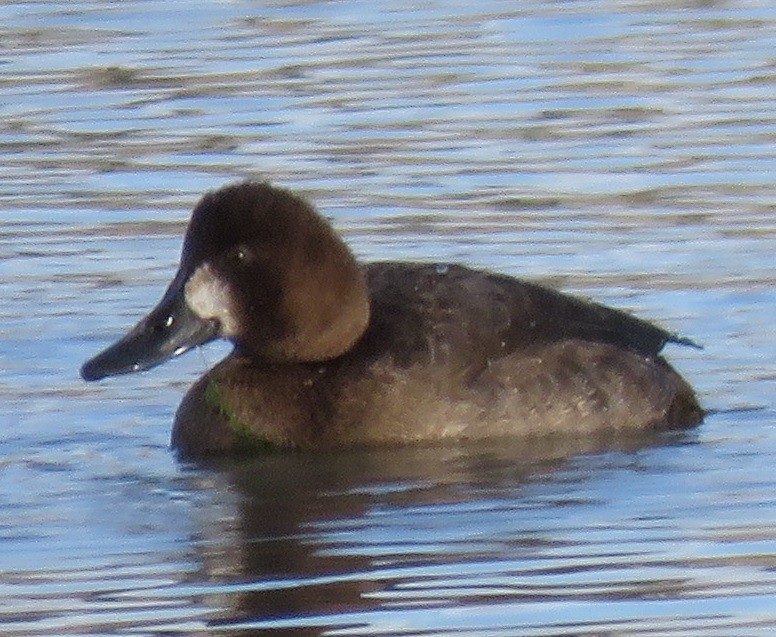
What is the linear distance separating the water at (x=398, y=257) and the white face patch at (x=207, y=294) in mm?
549

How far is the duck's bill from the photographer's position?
403 inches

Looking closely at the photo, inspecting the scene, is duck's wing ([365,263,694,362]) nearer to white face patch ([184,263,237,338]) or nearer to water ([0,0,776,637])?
water ([0,0,776,637])

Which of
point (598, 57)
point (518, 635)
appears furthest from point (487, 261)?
point (518, 635)

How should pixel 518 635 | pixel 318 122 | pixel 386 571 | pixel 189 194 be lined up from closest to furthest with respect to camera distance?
pixel 518 635
pixel 386 571
pixel 189 194
pixel 318 122

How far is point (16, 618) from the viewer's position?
7934 millimetres

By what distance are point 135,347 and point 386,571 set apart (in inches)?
88.2

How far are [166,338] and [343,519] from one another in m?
1.40

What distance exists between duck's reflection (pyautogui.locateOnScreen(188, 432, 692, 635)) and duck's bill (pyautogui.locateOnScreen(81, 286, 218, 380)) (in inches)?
18.0

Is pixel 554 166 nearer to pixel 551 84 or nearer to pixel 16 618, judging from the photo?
pixel 551 84

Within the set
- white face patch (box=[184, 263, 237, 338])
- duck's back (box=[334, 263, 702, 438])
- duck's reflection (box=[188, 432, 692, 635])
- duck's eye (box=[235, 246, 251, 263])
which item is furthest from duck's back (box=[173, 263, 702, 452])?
duck's eye (box=[235, 246, 251, 263])

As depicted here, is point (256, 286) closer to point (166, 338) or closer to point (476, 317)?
point (166, 338)

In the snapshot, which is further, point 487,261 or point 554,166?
point 554,166

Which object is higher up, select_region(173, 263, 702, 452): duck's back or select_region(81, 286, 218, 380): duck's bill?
select_region(81, 286, 218, 380): duck's bill

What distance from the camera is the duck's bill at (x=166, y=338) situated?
10227mm
